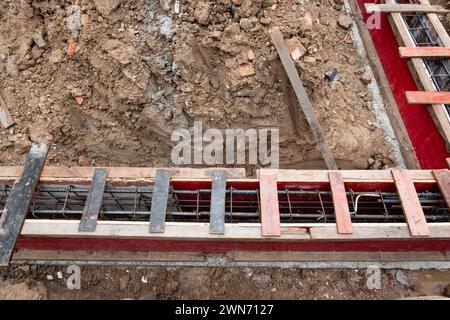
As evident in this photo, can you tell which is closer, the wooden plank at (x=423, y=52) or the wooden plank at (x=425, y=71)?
the wooden plank at (x=425, y=71)

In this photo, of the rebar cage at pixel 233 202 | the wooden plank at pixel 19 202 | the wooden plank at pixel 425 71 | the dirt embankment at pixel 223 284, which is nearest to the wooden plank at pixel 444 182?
the rebar cage at pixel 233 202

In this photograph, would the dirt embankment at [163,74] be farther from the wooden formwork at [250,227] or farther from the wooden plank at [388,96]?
the wooden formwork at [250,227]

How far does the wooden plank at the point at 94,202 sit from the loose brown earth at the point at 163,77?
6.06 ft

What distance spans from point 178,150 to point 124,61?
1483 millimetres

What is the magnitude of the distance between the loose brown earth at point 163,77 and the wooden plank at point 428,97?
90 cm

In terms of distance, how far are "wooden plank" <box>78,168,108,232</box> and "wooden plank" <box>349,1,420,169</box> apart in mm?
4008

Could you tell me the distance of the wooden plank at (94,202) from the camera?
3.34m

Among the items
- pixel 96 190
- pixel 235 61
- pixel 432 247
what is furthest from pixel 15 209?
pixel 432 247

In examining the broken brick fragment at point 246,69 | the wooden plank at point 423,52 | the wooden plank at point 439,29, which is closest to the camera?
the wooden plank at point 423,52

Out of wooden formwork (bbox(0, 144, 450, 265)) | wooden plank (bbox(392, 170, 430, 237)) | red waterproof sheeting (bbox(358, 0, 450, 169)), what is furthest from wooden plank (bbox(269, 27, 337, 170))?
wooden plank (bbox(392, 170, 430, 237))

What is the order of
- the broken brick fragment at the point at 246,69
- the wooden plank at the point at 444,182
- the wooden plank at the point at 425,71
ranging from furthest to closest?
the broken brick fragment at the point at 246,69 < the wooden plank at the point at 425,71 < the wooden plank at the point at 444,182

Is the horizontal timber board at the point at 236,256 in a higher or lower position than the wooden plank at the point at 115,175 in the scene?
lower

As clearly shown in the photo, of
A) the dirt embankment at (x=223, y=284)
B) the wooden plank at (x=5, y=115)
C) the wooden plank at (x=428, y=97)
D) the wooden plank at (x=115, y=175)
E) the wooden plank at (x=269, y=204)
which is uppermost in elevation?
the wooden plank at (x=5, y=115)
